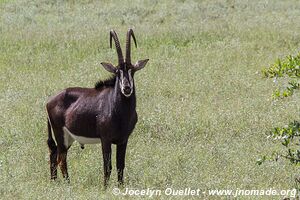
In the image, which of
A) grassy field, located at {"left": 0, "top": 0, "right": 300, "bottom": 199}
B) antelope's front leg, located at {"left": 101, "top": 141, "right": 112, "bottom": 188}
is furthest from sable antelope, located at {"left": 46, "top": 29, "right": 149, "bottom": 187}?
grassy field, located at {"left": 0, "top": 0, "right": 300, "bottom": 199}

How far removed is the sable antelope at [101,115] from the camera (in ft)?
26.8

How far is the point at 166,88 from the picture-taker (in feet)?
46.5

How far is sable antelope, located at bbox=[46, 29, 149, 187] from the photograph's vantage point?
8.16m

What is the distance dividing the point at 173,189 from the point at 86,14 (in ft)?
59.4

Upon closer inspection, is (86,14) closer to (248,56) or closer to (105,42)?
(105,42)

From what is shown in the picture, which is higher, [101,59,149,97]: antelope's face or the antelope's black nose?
[101,59,149,97]: antelope's face

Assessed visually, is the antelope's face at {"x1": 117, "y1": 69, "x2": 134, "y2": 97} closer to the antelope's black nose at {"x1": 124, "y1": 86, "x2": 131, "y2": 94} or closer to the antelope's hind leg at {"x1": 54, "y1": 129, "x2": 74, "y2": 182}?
the antelope's black nose at {"x1": 124, "y1": 86, "x2": 131, "y2": 94}

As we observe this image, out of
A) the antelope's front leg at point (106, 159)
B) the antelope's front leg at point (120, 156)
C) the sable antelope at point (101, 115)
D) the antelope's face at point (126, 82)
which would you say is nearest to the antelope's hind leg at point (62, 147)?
the sable antelope at point (101, 115)

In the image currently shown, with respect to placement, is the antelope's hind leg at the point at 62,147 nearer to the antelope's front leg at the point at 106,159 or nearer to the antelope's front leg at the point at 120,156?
the antelope's front leg at the point at 106,159

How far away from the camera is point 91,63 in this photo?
661 inches

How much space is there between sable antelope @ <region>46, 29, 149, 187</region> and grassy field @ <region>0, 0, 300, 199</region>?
403 millimetres

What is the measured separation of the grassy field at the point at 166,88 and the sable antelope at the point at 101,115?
0.40 m

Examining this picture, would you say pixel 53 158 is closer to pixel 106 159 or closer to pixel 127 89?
pixel 106 159

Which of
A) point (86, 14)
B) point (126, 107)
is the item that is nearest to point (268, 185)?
point (126, 107)
